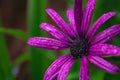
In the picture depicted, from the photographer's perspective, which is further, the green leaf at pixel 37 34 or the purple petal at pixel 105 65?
the green leaf at pixel 37 34

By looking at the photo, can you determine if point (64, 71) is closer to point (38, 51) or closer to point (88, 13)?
point (88, 13)

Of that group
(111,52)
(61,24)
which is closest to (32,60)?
(61,24)

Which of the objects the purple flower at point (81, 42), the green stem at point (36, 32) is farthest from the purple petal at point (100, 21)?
the green stem at point (36, 32)

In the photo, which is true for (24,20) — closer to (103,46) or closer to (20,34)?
(20,34)

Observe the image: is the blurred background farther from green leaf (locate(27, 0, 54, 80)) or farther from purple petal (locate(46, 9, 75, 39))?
purple petal (locate(46, 9, 75, 39))

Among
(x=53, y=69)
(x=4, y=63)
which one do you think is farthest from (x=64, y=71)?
(x=4, y=63)

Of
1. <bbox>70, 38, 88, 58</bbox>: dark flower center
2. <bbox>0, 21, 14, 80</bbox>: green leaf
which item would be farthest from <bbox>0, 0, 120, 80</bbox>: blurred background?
<bbox>70, 38, 88, 58</bbox>: dark flower center

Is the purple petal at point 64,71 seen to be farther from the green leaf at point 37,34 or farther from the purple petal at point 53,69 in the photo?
the green leaf at point 37,34

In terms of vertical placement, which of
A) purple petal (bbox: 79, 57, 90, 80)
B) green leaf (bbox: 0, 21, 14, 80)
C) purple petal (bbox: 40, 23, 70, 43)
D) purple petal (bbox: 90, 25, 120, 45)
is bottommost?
purple petal (bbox: 79, 57, 90, 80)
